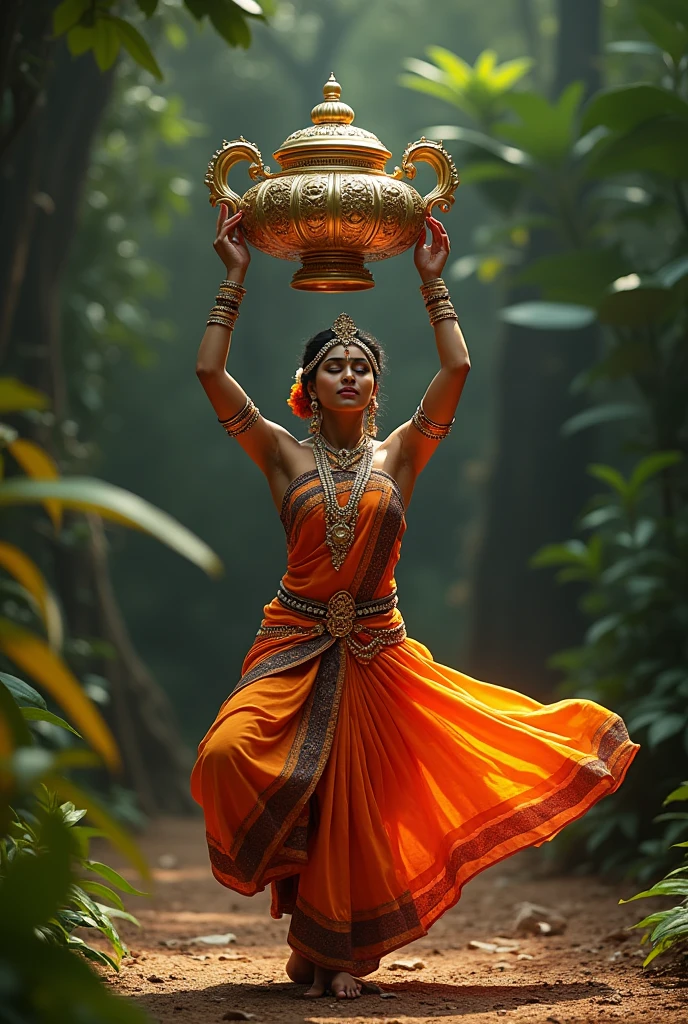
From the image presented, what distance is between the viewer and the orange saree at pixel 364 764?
3.86m

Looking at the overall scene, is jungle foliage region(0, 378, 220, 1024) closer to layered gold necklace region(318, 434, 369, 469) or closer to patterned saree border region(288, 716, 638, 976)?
patterned saree border region(288, 716, 638, 976)

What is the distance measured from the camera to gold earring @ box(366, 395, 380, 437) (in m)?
4.43

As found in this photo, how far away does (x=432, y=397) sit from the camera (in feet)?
14.4

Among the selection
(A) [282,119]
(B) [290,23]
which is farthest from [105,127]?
(B) [290,23]

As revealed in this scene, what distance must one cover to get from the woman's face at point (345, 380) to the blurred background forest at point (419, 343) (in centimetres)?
105

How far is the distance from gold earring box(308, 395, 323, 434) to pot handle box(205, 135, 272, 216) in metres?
0.71

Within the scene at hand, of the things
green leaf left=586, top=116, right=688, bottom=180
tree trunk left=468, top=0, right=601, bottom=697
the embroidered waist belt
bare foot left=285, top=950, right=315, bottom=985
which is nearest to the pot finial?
the embroidered waist belt

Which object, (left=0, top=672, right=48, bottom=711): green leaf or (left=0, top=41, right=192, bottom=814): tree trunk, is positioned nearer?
A: (left=0, top=672, right=48, bottom=711): green leaf

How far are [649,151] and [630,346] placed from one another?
1114 millimetres

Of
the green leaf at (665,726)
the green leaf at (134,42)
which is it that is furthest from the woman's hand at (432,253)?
the green leaf at (665,726)

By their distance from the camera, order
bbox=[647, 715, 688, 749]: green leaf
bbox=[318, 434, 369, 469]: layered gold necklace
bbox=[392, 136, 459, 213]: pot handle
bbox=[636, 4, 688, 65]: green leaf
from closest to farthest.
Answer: bbox=[318, 434, 369, 469]: layered gold necklace
bbox=[392, 136, 459, 213]: pot handle
bbox=[647, 715, 688, 749]: green leaf
bbox=[636, 4, 688, 65]: green leaf

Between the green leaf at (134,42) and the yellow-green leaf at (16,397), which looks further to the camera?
the green leaf at (134,42)

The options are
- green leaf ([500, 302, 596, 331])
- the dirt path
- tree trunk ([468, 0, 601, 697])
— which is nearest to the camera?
the dirt path

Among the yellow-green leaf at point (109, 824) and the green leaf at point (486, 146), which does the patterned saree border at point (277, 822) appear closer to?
the yellow-green leaf at point (109, 824)
